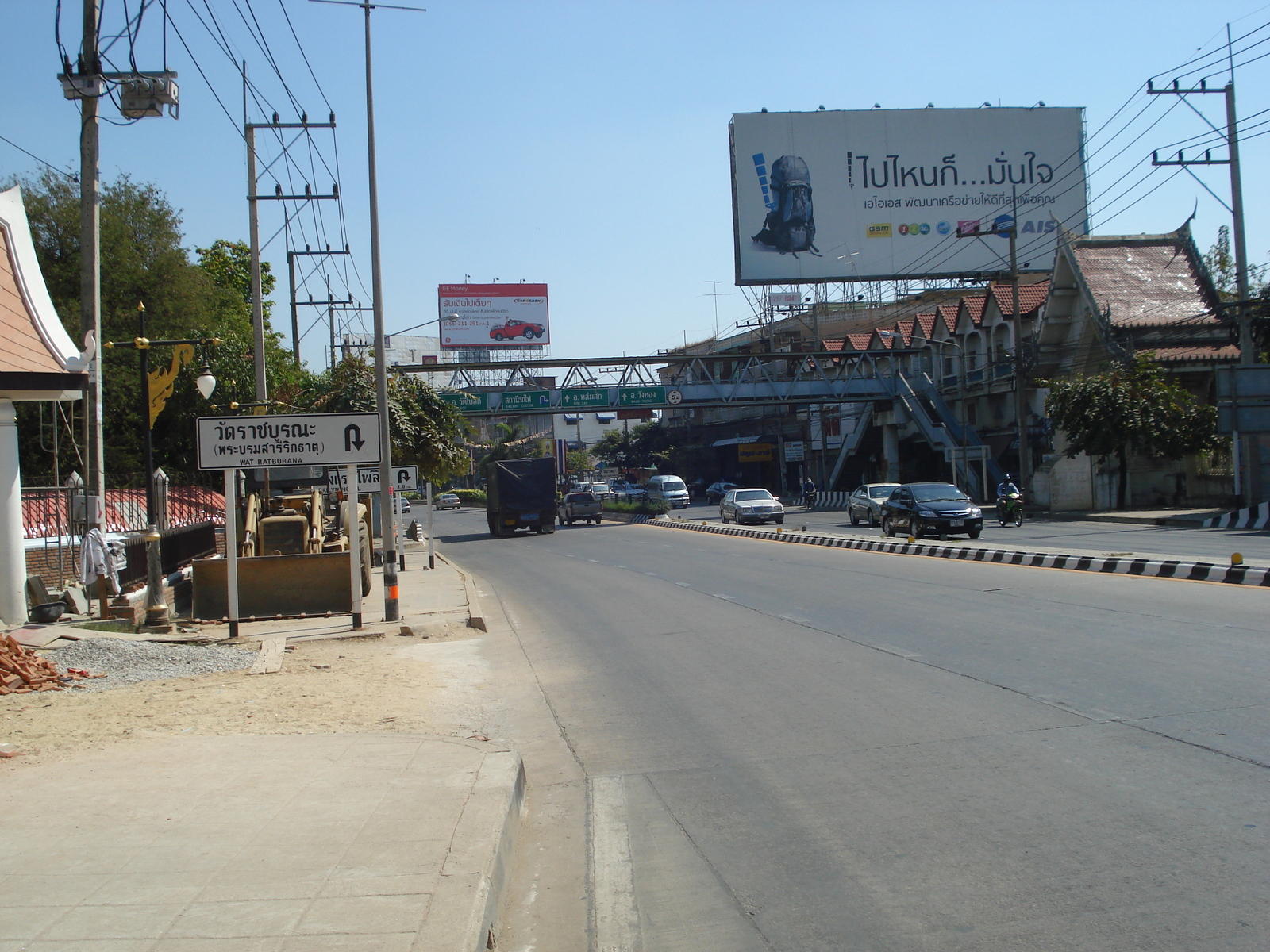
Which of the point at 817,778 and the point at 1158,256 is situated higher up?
the point at 1158,256

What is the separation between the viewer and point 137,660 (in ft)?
36.4

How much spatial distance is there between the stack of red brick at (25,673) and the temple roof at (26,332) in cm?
463

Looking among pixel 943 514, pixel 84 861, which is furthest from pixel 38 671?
pixel 943 514

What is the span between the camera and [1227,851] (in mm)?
4809

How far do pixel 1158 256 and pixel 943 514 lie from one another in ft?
74.0

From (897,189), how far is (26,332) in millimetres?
45197

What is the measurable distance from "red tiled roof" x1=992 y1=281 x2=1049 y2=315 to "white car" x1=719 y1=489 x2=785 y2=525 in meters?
13.6

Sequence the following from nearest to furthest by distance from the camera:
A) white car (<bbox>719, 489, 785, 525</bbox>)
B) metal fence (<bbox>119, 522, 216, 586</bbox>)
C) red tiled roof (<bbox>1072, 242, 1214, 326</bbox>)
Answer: metal fence (<bbox>119, 522, 216, 586</bbox>)
red tiled roof (<bbox>1072, 242, 1214, 326</bbox>)
white car (<bbox>719, 489, 785, 525</bbox>)

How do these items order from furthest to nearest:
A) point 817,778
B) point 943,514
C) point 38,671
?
1. point 943,514
2. point 38,671
3. point 817,778

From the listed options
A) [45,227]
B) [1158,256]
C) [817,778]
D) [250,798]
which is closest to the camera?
[250,798]

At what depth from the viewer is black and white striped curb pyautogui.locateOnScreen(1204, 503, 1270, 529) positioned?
25812 mm

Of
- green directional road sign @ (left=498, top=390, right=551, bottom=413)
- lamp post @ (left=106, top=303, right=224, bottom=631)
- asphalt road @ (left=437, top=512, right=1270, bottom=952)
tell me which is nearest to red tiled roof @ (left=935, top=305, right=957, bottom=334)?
green directional road sign @ (left=498, top=390, right=551, bottom=413)

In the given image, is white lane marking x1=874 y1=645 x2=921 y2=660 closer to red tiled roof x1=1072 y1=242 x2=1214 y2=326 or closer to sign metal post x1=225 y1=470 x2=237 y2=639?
sign metal post x1=225 y1=470 x2=237 y2=639

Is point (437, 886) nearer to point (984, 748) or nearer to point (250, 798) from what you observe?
point (250, 798)
